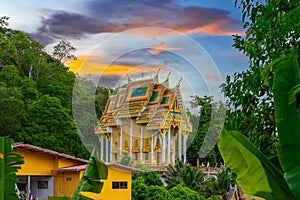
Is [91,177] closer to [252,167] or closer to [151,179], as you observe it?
[252,167]

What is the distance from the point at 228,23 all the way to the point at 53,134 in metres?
6.61

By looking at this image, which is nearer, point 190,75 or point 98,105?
point 190,75

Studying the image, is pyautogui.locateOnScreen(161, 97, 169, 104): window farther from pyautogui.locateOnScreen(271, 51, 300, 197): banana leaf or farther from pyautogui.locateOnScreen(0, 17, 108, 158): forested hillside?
pyautogui.locateOnScreen(271, 51, 300, 197): banana leaf

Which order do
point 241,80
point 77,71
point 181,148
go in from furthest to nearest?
1. point 77,71
2. point 181,148
3. point 241,80

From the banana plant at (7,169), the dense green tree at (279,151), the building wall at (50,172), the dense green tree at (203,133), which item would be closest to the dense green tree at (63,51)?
the dense green tree at (203,133)

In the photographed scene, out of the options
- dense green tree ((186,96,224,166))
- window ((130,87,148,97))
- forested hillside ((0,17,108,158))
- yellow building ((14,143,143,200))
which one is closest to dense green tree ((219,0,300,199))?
yellow building ((14,143,143,200))

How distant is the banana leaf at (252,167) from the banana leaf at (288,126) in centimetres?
4

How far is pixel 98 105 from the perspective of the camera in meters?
20.6

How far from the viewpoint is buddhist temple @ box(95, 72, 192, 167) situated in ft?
55.7

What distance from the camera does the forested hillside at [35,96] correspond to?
56.5ft

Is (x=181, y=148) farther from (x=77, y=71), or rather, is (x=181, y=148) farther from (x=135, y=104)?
(x=77, y=71)

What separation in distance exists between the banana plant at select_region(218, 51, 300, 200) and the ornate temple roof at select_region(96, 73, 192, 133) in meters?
15.5

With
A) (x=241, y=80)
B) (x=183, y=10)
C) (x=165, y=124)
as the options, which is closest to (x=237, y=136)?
Result: (x=241, y=80)

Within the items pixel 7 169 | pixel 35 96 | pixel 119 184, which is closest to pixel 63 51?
pixel 35 96
